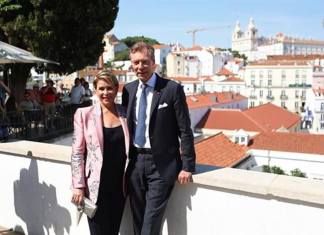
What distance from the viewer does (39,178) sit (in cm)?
427

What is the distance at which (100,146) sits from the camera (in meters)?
3.11

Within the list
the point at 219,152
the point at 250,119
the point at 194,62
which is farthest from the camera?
the point at 194,62

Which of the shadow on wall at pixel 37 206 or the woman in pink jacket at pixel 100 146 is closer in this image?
the woman in pink jacket at pixel 100 146

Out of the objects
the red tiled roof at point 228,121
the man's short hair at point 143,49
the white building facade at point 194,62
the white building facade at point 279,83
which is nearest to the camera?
the man's short hair at point 143,49

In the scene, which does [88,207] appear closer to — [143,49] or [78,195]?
[78,195]

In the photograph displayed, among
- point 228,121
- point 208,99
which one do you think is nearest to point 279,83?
point 208,99

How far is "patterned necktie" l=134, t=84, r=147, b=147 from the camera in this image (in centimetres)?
314

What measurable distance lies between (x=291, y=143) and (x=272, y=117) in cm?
2513

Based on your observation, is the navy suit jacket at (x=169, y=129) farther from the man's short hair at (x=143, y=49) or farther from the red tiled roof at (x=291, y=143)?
the red tiled roof at (x=291, y=143)

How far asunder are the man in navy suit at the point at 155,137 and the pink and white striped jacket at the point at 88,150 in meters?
0.12

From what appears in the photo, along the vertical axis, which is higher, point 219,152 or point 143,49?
point 143,49

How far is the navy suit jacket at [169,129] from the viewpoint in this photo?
3.07 m

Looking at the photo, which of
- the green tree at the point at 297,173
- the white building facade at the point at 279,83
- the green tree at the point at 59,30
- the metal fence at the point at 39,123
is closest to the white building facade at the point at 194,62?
the white building facade at the point at 279,83

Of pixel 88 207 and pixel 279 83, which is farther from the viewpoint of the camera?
pixel 279 83
